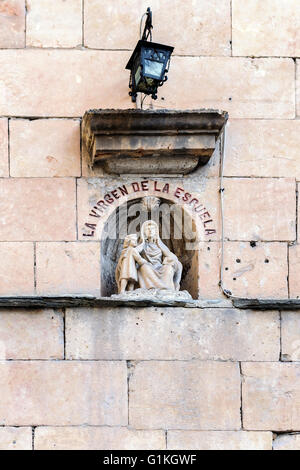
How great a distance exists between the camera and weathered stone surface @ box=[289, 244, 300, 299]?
8.26 meters

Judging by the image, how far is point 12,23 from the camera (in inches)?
333

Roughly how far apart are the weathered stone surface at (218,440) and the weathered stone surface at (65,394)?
45cm

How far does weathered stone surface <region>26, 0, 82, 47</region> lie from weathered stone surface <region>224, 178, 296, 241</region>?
1.75 metres

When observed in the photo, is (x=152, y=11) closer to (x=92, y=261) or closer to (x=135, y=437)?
(x=92, y=261)

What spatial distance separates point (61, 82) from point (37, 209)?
3.48ft

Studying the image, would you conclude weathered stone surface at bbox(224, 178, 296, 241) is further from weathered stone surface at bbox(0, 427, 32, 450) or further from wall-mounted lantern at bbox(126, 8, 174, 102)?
weathered stone surface at bbox(0, 427, 32, 450)

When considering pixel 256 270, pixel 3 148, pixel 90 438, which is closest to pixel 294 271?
pixel 256 270

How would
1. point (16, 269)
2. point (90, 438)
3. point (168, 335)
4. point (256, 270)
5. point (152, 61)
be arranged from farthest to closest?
point (256, 270), point (16, 269), point (168, 335), point (90, 438), point (152, 61)

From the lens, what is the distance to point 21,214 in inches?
325

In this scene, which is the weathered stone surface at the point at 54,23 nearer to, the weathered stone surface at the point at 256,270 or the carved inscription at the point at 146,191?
the carved inscription at the point at 146,191

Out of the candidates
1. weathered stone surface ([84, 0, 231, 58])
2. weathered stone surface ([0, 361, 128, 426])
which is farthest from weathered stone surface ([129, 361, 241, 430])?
weathered stone surface ([84, 0, 231, 58])

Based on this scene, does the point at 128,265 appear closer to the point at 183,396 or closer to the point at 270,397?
the point at 183,396

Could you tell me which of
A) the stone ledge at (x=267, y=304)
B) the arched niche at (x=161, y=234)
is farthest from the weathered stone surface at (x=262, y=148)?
the stone ledge at (x=267, y=304)
